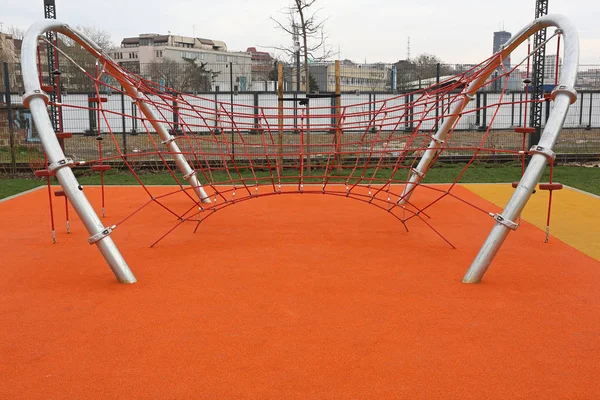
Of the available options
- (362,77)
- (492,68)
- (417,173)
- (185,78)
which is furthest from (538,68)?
(185,78)

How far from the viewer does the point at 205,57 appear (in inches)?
2502

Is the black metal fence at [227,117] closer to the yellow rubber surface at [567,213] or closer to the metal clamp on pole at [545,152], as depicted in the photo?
the yellow rubber surface at [567,213]

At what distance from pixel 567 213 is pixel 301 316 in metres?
3.84

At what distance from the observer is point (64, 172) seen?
3.25m

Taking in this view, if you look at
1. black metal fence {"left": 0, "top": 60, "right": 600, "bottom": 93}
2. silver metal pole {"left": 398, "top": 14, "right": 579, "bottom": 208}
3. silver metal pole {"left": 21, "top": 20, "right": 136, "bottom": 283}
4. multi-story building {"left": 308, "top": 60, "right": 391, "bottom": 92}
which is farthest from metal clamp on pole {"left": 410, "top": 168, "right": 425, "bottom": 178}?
multi-story building {"left": 308, "top": 60, "right": 391, "bottom": 92}

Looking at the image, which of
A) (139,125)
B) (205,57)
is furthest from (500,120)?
(205,57)

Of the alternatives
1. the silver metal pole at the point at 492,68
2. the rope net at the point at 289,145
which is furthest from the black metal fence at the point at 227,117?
the silver metal pole at the point at 492,68

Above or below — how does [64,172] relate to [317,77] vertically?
below

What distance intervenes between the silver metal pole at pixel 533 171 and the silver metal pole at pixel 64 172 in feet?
6.89

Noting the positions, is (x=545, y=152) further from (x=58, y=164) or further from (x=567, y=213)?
(x=58, y=164)

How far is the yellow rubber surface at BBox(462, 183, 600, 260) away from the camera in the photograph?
172 inches

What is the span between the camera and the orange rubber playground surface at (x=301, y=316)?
6.77 ft

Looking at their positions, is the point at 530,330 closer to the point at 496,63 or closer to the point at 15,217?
the point at 496,63

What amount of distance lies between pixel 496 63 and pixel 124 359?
359 cm
